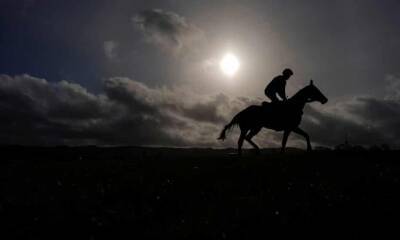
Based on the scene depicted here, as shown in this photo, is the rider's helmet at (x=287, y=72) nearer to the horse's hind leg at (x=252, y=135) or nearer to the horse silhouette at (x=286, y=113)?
the horse silhouette at (x=286, y=113)

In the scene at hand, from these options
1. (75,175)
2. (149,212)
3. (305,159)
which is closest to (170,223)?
(149,212)

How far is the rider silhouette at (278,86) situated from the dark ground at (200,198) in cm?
501

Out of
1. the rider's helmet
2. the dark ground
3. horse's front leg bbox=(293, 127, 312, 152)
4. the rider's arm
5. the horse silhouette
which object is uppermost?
the rider's helmet

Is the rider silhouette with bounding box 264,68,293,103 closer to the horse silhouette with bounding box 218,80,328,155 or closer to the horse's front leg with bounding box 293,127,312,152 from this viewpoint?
the horse silhouette with bounding box 218,80,328,155

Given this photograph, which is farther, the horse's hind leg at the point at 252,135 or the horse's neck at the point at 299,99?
the horse's hind leg at the point at 252,135

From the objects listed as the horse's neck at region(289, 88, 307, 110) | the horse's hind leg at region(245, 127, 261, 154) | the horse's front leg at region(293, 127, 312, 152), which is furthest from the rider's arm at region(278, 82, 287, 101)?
the horse's hind leg at region(245, 127, 261, 154)

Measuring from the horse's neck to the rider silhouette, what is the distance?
47cm

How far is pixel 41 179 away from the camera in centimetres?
1852

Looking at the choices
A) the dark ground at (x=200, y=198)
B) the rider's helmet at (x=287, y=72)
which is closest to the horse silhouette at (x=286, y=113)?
the rider's helmet at (x=287, y=72)

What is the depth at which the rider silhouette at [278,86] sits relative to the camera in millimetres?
24281

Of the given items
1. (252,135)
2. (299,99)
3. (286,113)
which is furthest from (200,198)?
(299,99)

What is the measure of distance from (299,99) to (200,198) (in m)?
12.1

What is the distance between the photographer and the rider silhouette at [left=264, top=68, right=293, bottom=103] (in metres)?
24.3

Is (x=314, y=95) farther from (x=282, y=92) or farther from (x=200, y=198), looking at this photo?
(x=200, y=198)
